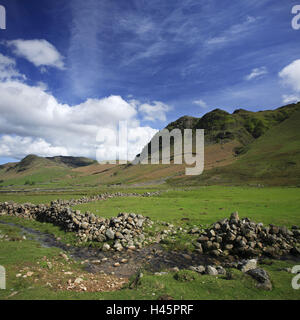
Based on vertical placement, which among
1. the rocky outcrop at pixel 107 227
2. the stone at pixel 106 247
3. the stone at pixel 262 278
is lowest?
the stone at pixel 106 247

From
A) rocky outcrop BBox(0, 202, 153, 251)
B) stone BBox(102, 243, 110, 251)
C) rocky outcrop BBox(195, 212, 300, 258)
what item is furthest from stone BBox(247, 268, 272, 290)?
stone BBox(102, 243, 110, 251)

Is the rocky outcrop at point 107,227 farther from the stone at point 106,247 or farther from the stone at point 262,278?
the stone at point 262,278

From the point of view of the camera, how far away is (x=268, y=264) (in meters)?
15.8

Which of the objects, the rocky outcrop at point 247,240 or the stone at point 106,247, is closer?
the rocky outcrop at point 247,240

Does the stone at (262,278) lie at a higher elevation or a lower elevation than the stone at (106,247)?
higher

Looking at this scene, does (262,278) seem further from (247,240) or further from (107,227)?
(107,227)

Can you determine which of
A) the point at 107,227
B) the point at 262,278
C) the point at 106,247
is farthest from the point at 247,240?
the point at 107,227

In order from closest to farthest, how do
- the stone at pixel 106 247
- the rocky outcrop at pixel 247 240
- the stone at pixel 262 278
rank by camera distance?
the stone at pixel 262 278, the rocky outcrop at pixel 247 240, the stone at pixel 106 247

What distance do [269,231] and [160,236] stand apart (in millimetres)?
12525

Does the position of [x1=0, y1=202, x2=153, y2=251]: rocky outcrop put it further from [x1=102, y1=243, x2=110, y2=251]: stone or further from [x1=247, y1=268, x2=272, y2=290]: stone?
[x1=247, y1=268, x2=272, y2=290]: stone

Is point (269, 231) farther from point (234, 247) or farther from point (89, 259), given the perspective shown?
point (89, 259)

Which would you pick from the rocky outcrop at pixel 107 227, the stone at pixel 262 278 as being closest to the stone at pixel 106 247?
the rocky outcrop at pixel 107 227
